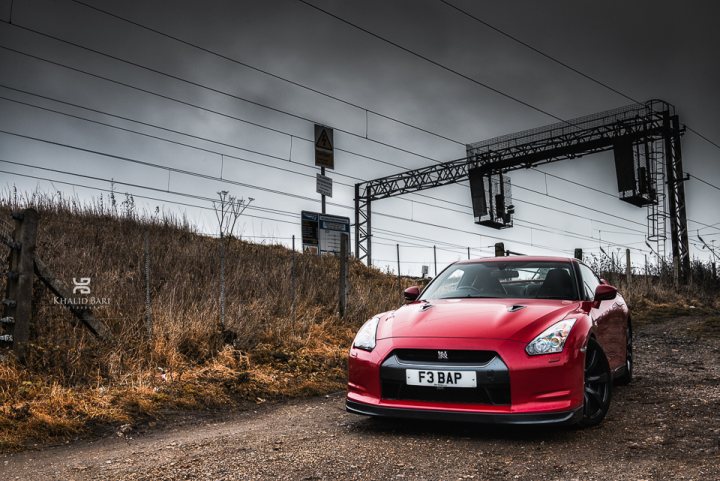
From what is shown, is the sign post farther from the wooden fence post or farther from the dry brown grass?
the wooden fence post

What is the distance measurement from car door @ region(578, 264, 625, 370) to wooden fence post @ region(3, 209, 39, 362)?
214 inches

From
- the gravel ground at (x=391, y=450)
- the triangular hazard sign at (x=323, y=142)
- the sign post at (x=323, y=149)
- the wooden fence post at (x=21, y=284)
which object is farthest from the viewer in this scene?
the triangular hazard sign at (x=323, y=142)

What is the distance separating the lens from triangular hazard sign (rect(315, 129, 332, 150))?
17.4 metres

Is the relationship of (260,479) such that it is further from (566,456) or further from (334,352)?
(334,352)

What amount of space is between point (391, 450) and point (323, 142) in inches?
557

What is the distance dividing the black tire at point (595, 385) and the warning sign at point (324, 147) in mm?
13105

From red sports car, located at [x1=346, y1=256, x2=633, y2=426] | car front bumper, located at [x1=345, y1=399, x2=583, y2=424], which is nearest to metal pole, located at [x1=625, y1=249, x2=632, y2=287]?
red sports car, located at [x1=346, y1=256, x2=633, y2=426]

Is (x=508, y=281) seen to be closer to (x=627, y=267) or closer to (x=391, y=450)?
(x=391, y=450)

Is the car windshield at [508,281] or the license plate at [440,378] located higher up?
the car windshield at [508,281]

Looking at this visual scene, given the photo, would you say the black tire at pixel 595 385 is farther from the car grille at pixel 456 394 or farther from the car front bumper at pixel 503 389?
the car grille at pixel 456 394

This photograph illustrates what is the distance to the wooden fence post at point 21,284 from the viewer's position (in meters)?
6.08

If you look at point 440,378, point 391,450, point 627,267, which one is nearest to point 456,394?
point 440,378

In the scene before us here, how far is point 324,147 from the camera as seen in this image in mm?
17609

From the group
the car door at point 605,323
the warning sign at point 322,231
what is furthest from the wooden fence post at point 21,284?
the warning sign at point 322,231
